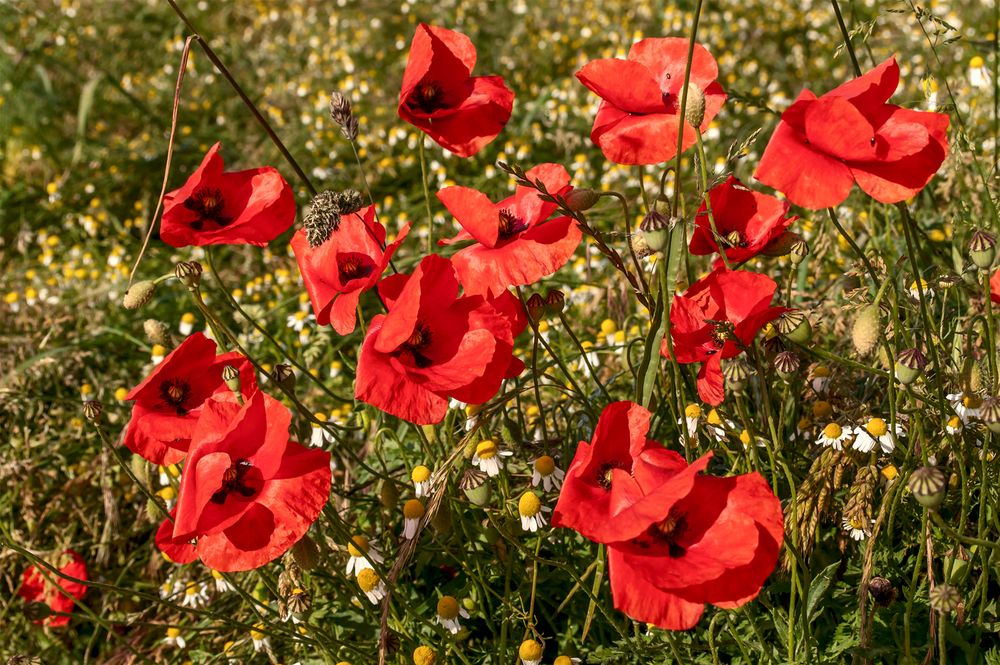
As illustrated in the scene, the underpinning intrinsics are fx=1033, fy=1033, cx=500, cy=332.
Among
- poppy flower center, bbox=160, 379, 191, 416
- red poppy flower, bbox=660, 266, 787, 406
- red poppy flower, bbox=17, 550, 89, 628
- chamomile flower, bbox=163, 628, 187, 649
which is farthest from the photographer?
red poppy flower, bbox=17, 550, 89, 628

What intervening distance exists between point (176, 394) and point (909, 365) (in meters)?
1.27

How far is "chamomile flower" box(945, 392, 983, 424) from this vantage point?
6.00ft

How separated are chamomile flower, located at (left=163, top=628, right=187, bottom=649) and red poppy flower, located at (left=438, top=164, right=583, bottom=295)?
129cm

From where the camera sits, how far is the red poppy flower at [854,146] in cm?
155

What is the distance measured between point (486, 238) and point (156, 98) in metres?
4.59

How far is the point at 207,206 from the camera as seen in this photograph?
2100 millimetres

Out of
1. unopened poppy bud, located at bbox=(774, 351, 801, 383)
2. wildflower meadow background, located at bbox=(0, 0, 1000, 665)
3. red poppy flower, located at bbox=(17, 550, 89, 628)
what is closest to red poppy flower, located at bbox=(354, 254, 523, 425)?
wildflower meadow background, located at bbox=(0, 0, 1000, 665)

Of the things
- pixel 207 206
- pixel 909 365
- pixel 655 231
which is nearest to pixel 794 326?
pixel 909 365

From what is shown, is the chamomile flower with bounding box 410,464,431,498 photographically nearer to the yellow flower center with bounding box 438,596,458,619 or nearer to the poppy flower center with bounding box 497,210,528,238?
the yellow flower center with bounding box 438,596,458,619

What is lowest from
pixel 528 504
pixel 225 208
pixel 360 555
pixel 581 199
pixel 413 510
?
pixel 360 555

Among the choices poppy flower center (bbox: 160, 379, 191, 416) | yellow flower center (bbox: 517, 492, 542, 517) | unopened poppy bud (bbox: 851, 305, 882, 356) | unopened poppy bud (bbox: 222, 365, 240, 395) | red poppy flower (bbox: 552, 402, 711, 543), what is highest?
unopened poppy bud (bbox: 851, 305, 882, 356)

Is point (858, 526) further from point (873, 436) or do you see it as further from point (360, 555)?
point (360, 555)

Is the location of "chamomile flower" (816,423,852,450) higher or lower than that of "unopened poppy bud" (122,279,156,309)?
lower

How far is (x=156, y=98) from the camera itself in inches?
227
